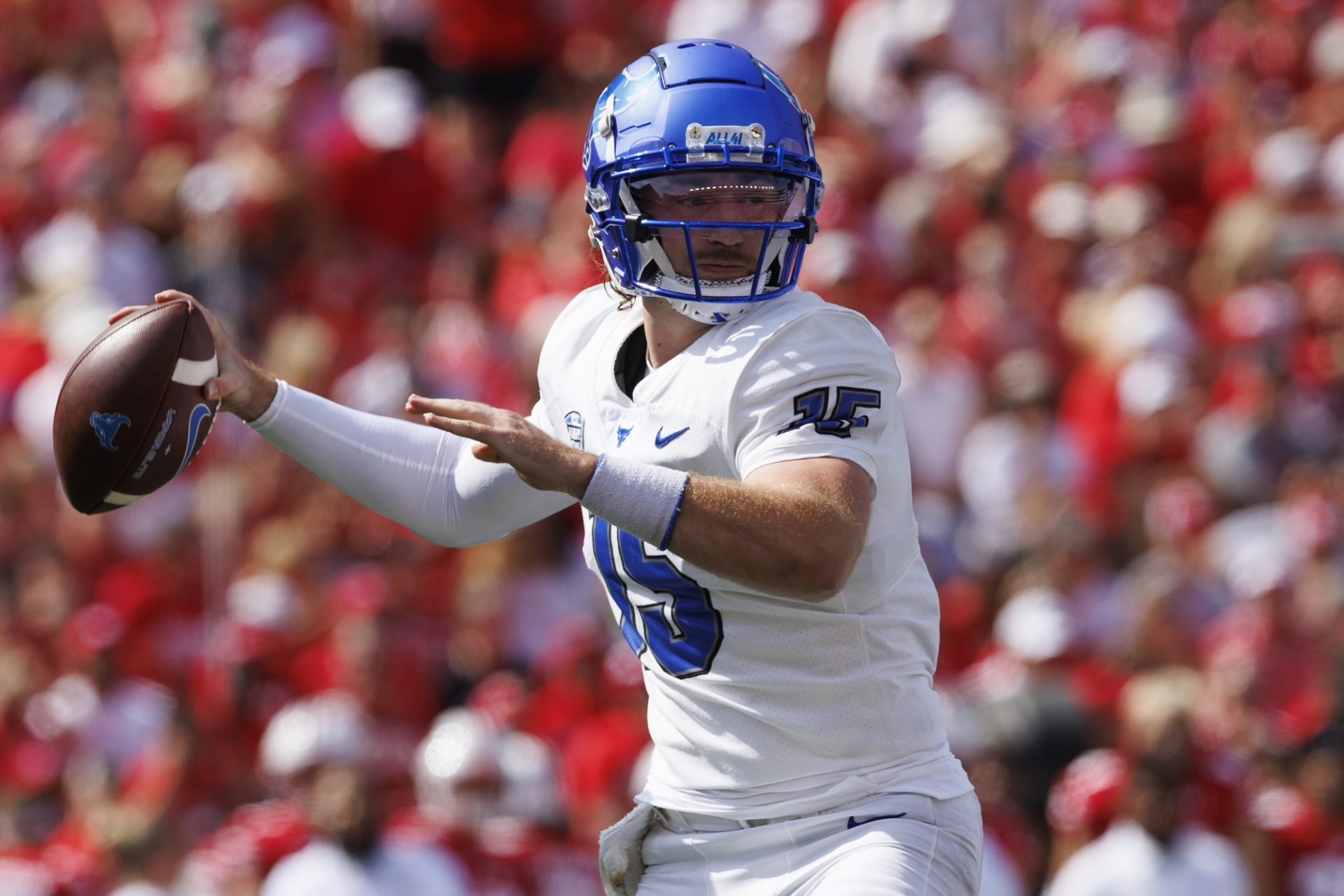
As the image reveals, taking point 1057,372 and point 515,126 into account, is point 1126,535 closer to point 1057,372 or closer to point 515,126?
point 1057,372

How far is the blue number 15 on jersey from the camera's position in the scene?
2.98 m

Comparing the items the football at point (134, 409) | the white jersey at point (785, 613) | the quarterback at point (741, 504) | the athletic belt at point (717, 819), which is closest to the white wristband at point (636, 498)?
the quarterback at point (741, 504)

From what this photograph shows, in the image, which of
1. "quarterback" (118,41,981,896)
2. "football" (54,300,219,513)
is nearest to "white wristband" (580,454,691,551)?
"quarterback" (118,41,981,896)

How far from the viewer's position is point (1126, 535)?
22.1ft

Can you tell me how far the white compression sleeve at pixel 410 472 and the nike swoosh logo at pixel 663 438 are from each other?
0.42 m

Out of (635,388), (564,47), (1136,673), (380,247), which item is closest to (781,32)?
(564,47)

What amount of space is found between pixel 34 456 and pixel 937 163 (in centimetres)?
390

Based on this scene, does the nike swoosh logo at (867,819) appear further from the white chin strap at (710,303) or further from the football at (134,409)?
the football at (134,409)

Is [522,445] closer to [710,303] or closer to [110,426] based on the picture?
[710,303]

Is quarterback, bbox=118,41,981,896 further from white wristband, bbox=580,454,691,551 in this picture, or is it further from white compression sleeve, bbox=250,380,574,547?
white compression sleeve, bbox=250,380,574,547

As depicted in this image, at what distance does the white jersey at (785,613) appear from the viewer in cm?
286

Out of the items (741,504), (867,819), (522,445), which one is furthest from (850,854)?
(522,445)

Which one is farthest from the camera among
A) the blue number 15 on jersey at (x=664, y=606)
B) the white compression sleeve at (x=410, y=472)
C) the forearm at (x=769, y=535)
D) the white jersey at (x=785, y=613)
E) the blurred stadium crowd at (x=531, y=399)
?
the blurred stadium crowd at (x=531, y=399)

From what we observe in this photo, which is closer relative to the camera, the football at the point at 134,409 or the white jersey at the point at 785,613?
the white jersey at the point at 785,613
